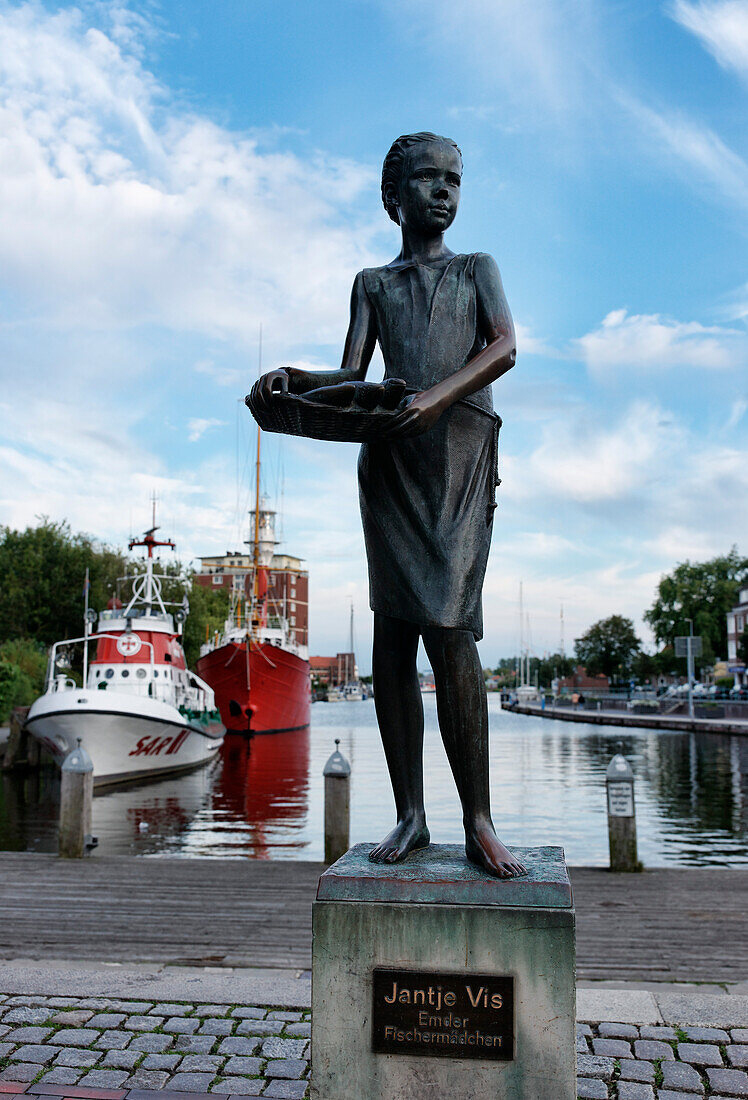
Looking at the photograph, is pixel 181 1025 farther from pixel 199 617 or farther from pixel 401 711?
pixel 199 617

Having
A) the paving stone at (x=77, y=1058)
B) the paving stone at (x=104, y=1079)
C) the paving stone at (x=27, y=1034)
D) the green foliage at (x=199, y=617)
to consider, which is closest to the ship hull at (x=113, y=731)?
the paving stone at (x=27, y=1034)

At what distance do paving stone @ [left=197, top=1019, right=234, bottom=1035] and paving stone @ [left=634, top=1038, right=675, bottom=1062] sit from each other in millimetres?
1842

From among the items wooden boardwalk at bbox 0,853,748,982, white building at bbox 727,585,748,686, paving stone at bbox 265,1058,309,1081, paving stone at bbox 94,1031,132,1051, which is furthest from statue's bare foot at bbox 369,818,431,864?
white building at bbox 727,585,748,686

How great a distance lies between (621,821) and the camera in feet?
29.3

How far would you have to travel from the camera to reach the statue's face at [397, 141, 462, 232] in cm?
363

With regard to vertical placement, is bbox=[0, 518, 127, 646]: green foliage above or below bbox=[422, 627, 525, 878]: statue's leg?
above

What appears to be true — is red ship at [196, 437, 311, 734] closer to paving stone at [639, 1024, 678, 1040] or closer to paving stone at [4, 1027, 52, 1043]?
paving stone at [4, 1027, 52, 1043]

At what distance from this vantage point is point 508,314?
11.7ft

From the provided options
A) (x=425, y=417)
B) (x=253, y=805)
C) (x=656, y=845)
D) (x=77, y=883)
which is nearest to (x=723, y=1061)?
(x=425, y=417)

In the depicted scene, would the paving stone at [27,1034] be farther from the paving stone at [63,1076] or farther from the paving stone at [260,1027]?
the paving stone at [260,1027]

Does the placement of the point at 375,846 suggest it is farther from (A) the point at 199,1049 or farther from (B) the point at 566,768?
(B) the point at 566,768

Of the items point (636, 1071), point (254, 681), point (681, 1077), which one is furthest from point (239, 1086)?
point (254, 681)

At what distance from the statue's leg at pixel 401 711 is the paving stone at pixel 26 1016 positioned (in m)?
2.22

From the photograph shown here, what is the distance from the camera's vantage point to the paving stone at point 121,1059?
3923 millimetres
